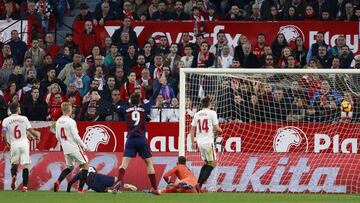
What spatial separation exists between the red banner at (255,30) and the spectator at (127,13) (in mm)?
286

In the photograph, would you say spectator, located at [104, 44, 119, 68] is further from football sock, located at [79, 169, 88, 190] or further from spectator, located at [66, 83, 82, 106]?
football sock, located at [79, 169, 88, 190]

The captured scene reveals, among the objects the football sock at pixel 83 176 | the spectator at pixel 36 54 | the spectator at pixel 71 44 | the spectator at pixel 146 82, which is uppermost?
the spectator at pixel 71 44

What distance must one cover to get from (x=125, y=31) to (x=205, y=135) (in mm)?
6943

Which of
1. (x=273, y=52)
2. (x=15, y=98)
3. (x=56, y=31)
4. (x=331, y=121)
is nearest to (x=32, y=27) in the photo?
(x=56, y=31)

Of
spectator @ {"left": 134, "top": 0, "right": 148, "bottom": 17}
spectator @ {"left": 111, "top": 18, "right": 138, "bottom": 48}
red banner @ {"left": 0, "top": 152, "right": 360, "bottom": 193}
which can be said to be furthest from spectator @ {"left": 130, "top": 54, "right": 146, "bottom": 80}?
red banner @ {"left": 0, "top": 152, "right": 360, "bottom": 193}

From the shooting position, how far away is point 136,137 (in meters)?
22.6

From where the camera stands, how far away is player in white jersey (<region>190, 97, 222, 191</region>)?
76.1ft

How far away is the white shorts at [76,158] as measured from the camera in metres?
23.0

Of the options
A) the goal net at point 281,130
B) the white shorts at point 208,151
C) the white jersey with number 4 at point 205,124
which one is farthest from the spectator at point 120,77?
the white shorts at point 208,151

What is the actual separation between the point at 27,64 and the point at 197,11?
13.9 ft

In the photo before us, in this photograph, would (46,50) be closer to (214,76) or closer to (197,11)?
(197,11)

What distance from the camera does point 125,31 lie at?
29.7 metres

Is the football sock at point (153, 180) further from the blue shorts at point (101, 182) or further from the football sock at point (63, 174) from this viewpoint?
the football sock at point (63, 174)

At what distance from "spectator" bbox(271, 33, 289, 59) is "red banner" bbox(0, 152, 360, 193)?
13.6 ft
